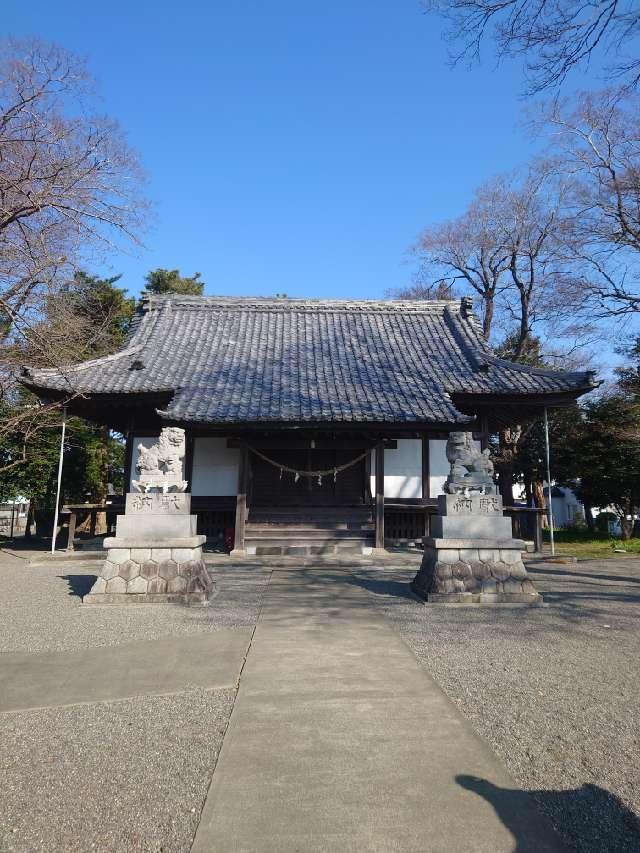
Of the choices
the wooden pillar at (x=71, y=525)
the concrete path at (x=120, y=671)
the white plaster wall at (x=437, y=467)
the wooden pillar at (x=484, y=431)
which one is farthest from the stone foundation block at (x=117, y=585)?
the wooden pillar at (x=484, y=431)

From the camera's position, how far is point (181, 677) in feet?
13.4

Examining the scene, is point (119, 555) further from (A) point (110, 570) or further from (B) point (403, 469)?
(B) point (403, 469)

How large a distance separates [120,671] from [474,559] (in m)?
4.90

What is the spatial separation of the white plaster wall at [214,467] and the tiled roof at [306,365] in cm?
147

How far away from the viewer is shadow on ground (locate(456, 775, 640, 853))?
2.15 metres

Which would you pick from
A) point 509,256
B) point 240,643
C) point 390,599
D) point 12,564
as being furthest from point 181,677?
point 509,256

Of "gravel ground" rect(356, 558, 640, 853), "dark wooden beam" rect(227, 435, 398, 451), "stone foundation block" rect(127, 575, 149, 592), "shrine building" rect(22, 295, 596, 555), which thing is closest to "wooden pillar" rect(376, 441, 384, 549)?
"shrine building" rect(22, 295, 596, 555)

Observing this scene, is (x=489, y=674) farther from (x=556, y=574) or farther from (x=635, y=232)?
(x=635, y=232)

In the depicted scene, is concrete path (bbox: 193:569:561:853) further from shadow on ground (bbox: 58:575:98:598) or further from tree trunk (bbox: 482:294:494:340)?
tree trunk (bbox: 482:294:494:340)

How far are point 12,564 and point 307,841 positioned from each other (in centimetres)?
1143

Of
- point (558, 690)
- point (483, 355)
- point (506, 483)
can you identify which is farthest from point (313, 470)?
point (558, 690)

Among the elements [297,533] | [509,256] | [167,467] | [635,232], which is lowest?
[297,533]

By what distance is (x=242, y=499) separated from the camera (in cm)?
1181

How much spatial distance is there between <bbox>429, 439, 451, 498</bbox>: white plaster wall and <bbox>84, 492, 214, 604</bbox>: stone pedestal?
Result: 23.0ft
